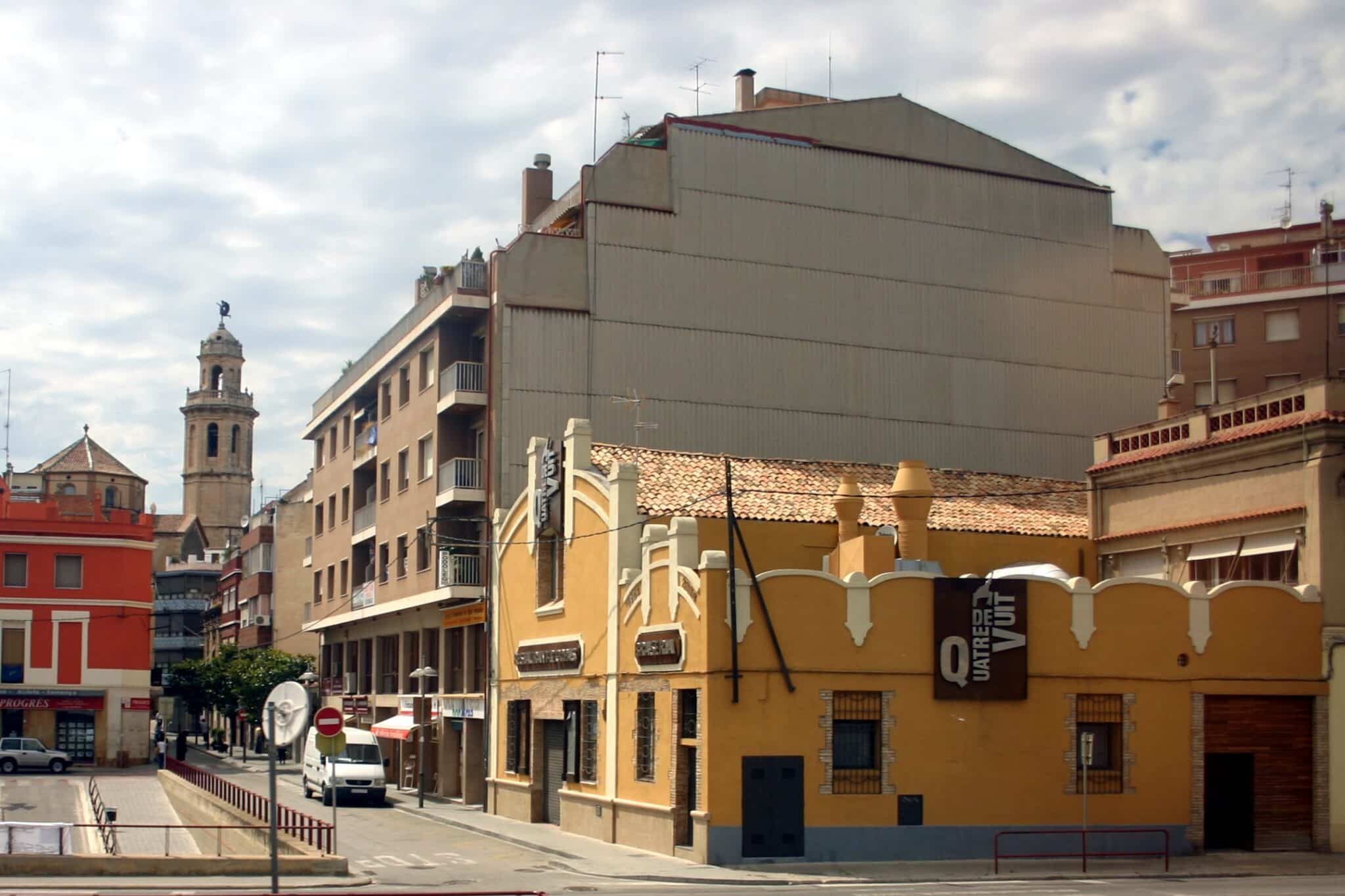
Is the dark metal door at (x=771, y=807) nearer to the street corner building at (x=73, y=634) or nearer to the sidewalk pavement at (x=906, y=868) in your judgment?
the sidewalk pavement at (x=906, y=868)

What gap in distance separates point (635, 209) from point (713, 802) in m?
22.6

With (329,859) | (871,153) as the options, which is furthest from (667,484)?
(871,153)

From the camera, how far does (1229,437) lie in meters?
33.8

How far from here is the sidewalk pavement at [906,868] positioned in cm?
2716

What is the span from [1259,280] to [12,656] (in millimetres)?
55681

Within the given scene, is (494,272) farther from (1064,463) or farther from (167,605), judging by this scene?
(167,605)

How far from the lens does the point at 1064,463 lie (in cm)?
5119

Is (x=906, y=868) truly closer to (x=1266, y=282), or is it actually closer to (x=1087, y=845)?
(x=1087, y=845)

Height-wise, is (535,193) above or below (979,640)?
above

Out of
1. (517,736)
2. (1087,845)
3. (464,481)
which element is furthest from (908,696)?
(464,481)

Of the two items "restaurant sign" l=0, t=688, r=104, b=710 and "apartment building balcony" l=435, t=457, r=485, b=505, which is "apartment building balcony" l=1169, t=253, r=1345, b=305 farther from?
"restaurant sign" l=0, t=688, r=104, b=710

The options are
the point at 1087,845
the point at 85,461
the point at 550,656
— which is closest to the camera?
the point at 1087,845

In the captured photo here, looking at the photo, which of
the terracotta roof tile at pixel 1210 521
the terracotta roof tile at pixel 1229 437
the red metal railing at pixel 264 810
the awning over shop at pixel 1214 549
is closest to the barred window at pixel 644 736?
the red metal railing at pixel 264 810

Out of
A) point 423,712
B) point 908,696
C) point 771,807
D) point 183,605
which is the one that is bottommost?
point 423,712
